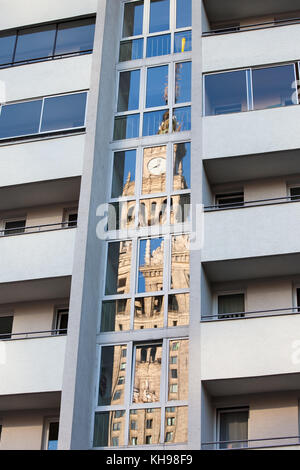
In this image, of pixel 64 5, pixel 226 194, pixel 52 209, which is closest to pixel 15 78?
pixel 64 5

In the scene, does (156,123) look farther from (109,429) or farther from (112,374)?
(109,429)

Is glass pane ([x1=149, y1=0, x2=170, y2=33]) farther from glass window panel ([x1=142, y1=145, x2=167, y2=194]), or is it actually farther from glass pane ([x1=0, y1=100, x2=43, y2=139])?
glass window panel ([x1=142, y1=145, x2=167, y2=194])

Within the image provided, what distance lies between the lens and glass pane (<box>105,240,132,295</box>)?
19.9 metres

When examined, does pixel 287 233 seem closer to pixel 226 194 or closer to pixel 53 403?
pixel 226 194

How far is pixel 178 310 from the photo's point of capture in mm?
19031

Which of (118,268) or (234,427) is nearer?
(234,427)

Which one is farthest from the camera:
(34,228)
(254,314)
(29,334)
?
(34,228)

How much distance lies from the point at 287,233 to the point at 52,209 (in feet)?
24.0

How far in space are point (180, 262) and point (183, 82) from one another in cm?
616

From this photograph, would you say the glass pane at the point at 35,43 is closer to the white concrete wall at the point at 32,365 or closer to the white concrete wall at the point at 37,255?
the white concrete wall at the point at 37,255

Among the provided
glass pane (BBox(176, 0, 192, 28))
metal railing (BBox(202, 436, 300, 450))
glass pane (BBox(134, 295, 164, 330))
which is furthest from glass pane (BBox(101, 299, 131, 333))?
glass pane (BBox(176, 0, 192, 28))

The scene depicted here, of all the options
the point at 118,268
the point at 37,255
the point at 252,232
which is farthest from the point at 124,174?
the point at 252,232

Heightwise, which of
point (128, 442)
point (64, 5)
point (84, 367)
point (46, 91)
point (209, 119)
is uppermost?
point (64, 5)

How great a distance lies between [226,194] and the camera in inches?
837
